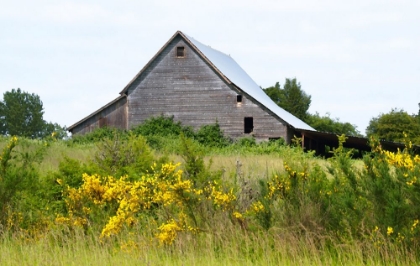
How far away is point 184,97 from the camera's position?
43750mm

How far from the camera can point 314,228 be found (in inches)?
418

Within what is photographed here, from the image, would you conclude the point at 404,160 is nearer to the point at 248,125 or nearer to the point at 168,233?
the point at 168,233

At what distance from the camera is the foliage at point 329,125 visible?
288 ft

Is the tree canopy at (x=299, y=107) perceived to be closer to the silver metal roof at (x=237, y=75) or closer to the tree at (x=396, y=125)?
the tree at (x=396, y=125)

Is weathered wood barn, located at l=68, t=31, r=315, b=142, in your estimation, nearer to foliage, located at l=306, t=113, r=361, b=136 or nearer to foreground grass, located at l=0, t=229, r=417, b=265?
foreground grass, located at l=0, t=229, r=417, b=265

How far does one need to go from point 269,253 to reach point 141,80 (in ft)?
115

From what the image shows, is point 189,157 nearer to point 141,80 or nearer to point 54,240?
point 54,240

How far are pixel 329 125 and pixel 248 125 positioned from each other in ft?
151

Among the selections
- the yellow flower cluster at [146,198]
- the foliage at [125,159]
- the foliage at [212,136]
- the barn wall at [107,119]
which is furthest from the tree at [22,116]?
the yellow flower cluster at [146,198]

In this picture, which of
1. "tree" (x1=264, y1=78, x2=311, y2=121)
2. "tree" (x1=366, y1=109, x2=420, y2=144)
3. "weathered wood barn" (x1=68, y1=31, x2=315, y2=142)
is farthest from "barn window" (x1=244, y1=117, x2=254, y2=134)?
"tree" (x1=264, y1=78, x2=311, y2=121)

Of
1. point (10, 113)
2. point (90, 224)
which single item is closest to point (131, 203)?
point (90, 224)

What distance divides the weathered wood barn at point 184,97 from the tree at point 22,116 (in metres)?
47.8

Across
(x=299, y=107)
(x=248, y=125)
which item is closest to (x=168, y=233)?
(x=248, y=125)

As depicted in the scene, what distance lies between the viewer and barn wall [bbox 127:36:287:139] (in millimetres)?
43094
